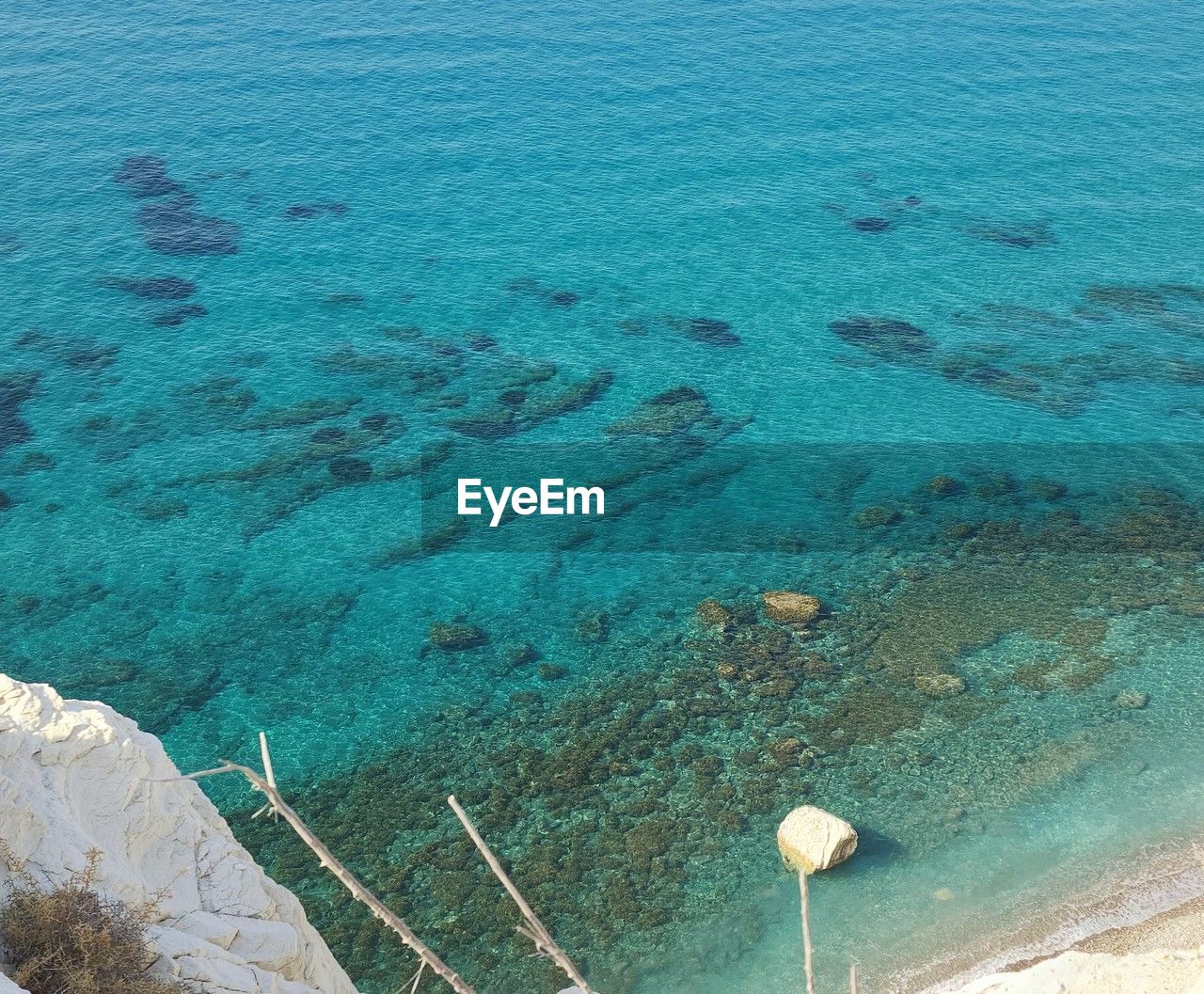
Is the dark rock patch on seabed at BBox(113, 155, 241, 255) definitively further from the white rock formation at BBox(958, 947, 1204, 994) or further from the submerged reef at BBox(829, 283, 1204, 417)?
the white rock formation at BBox(958, 947, 1204, 994)

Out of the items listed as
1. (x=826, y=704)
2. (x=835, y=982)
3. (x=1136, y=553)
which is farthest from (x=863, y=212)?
(x=835, y=982)

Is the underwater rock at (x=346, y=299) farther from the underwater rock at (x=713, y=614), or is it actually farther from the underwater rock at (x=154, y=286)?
the underwater rock at (x=713, y=614)

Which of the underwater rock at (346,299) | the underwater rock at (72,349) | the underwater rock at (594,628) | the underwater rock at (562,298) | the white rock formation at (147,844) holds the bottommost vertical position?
the underwater rock at (594,628)

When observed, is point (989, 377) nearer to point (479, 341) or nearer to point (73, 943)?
point (479, 341)

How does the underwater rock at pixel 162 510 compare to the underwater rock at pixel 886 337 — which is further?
the underwater rock at pixel 886 337

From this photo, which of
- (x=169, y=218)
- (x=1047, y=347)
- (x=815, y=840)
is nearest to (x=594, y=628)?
(x=815, y=840)

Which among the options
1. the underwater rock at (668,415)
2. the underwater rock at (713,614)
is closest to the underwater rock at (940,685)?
the underwater rock at (713,614)
